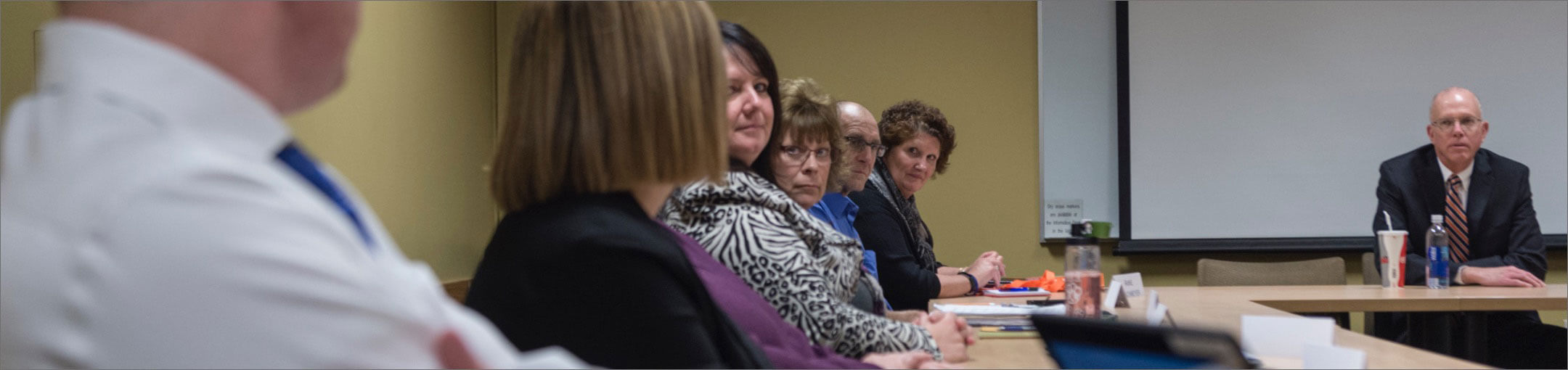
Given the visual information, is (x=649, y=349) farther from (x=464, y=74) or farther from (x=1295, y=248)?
(x=1295, y=248)

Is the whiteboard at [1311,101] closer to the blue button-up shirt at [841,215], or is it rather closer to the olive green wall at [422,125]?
the blue button-up shirt at [841,215]

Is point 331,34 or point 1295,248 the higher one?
point 331,34

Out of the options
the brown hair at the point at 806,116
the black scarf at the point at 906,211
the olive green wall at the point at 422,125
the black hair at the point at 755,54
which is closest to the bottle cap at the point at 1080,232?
the black scarf at the point at 906,211

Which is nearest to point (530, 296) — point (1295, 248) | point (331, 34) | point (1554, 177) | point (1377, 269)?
point (331, 34)

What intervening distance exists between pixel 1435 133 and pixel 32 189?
4.32m

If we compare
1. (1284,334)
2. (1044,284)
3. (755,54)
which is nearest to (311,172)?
(755,54)

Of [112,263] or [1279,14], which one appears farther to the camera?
[1279,14]

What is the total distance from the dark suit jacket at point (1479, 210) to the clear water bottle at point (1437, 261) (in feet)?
0.44

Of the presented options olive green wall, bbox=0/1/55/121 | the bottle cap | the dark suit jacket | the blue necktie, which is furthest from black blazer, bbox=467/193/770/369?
the bottle cap

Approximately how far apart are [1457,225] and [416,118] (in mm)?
3680

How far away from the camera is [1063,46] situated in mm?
5059

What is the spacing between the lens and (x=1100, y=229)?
4453 millimetres

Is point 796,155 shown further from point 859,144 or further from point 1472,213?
point 1472,213

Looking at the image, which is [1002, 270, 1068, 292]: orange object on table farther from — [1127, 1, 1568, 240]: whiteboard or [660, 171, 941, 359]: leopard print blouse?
[660, 171, 941, 359]: leopard print blouse
